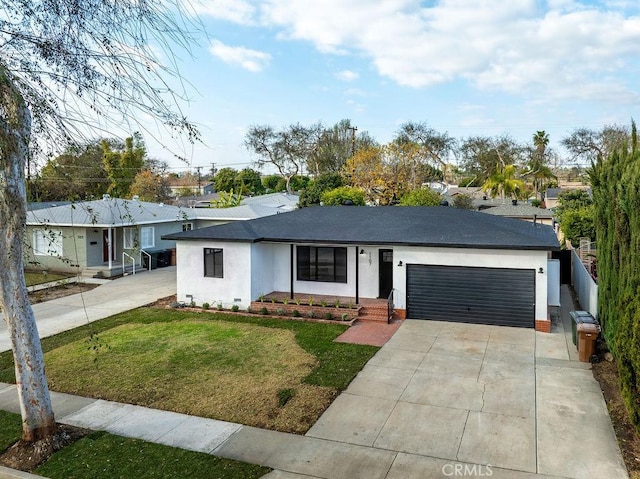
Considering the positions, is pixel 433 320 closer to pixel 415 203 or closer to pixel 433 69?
pixel 433 69

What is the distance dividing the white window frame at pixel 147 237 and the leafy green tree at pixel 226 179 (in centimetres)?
3624

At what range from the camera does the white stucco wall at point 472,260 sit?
507 inches

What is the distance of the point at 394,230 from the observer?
1533 cm

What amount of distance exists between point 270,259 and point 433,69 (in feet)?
41.0

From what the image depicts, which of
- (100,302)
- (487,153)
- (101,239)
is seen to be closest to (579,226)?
(100,302)

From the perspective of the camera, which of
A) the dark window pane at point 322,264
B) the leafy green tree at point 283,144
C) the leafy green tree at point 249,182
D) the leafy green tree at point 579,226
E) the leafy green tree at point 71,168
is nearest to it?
the leafy green tree at point 71,168

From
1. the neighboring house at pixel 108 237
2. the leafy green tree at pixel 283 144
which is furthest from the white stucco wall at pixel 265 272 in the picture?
the leafy green tree at pixel 283 144

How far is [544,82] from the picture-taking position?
79.6 ft

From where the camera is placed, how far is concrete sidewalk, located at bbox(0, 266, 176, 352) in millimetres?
13716

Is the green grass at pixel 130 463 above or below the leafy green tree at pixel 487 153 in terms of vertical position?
below

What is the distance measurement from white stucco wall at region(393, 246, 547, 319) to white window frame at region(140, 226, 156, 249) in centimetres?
1516

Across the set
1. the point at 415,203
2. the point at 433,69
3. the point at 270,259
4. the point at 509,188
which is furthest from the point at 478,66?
the point at 509,188

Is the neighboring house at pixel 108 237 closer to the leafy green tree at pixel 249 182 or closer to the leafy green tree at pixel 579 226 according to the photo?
the leafy green tree at pixel 579 226

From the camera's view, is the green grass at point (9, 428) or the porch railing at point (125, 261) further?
the porch railing at point (125, 261)
